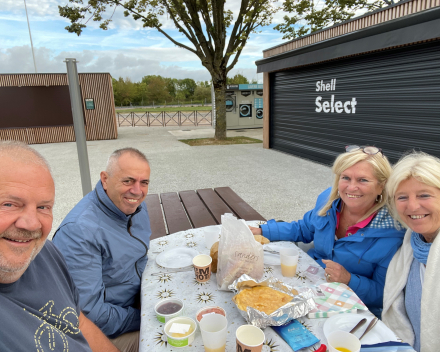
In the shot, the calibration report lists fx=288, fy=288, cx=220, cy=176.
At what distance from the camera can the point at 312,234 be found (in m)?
2.44

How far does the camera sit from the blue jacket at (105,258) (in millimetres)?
1659

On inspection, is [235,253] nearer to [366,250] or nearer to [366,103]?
[366,250]

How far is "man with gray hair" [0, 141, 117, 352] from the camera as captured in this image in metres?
0.96

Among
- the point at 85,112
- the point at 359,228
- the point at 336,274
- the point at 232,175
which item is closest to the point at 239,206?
the point at 359,228

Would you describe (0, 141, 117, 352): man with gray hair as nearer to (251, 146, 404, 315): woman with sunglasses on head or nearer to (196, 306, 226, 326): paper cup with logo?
(196, 306, 226, 326): paper cup with logo

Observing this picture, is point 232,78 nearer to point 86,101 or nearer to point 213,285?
point 86,101

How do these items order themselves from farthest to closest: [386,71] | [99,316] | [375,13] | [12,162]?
[386,71]
[375,13]
[99,316]
[12,162]

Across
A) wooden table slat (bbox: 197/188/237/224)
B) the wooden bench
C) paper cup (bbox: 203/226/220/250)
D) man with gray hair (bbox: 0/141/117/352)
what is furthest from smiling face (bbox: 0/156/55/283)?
wooden table slat (bbox: 197/188/237/224)

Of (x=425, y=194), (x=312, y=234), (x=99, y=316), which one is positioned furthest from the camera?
(x=312, y=234)

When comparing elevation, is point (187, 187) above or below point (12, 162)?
below

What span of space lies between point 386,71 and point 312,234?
5433 millimetres

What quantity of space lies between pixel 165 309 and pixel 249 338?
0.47m

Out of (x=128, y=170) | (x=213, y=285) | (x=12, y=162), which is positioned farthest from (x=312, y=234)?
(x=12, y=162)

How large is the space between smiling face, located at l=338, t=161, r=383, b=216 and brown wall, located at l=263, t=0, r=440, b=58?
180 inches
